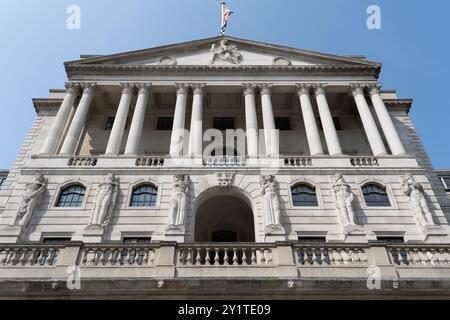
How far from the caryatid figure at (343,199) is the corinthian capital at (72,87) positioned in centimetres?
2181

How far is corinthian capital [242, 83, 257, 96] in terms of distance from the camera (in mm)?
31406

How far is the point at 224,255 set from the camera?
18.0 m

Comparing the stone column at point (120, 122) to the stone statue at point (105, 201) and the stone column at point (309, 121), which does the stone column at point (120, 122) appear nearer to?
the stone statue at point (105, 201)

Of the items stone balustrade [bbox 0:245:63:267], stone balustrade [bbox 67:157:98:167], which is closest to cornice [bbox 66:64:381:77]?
stone balustrade [bbox 67:157:98:167]

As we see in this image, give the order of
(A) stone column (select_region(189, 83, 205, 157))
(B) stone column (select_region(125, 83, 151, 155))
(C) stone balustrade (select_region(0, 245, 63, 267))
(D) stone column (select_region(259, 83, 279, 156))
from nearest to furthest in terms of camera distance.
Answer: (C) stone balustrade (select_region(0, 245, 63, 267)), (A) stone column (select_region(189, 83, 205, 157)), (B) stone column (select_region(125, 83, 151, 155)), (D) stone column (select_region(259, 83, 279, 156))

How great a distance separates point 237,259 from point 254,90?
17.6 m

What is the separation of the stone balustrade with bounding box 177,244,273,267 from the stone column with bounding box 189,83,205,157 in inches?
366

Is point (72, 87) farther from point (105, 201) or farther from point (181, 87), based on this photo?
point (105, 201)

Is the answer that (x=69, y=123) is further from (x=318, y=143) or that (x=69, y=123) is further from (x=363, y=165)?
(x=363, y=165)

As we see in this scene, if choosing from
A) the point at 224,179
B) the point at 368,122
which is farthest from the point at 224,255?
the point at 368,122

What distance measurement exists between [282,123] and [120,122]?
14202mm

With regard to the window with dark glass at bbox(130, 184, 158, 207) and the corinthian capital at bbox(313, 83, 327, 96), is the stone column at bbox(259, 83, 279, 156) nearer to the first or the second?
the corinthian capital at bbox(313, 83, 327, 96)

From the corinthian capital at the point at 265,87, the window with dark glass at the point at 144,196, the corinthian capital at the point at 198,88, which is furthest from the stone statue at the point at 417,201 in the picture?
the corinthian capital at the point at 198,88
